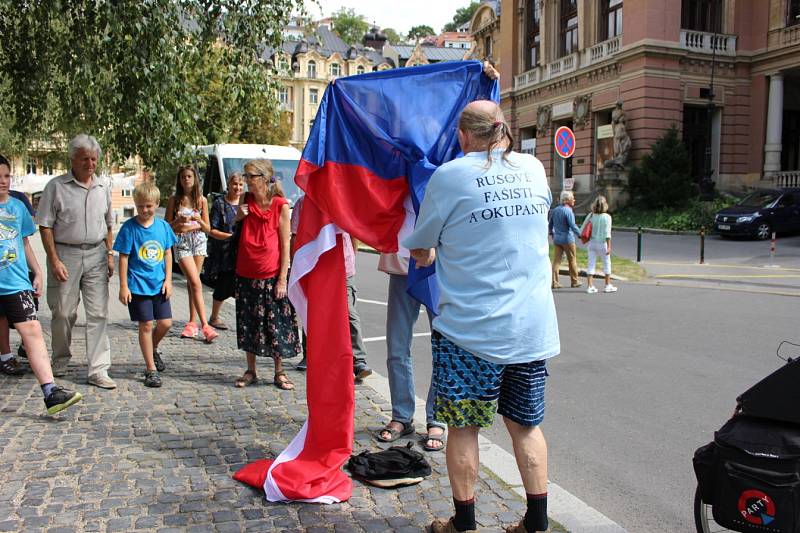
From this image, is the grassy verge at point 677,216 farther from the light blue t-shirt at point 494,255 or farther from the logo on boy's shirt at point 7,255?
the light blue t-shirt at point 494,255

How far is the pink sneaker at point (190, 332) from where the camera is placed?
27.9 ft

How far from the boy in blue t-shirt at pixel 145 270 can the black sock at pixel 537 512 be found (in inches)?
155

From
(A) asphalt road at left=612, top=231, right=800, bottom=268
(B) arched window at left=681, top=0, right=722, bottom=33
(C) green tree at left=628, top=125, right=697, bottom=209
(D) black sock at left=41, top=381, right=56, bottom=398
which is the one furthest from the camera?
(B) arched window at left=681, top=0, right=722, bottom=33

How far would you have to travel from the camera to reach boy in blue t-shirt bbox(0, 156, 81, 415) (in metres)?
5.21

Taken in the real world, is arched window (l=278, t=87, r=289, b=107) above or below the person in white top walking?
above

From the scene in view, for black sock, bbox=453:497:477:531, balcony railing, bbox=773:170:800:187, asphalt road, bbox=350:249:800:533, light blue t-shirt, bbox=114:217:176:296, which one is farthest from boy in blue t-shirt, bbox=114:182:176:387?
balcony railing, bbox=773:170:800:187

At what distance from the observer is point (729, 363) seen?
24.1ft

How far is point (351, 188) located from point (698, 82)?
33.9 m

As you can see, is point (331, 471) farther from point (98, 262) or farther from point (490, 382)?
point (98, 262)

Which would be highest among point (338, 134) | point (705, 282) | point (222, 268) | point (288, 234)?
point (338, 134)

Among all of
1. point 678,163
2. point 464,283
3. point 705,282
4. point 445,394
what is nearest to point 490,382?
point 445,394

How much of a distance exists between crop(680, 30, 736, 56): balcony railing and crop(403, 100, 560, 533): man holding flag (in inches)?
1348

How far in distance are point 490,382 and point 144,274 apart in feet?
13.7

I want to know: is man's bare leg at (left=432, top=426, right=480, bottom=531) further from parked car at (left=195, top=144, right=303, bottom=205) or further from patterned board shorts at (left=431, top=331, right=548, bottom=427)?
parked car at (left=195, top=144, right=303, bottom=205)
